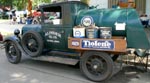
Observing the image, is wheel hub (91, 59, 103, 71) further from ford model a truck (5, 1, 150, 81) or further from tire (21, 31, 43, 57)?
tire (21, 31, 43, 57)

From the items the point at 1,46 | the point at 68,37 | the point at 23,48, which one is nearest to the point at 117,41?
the point at 68,37

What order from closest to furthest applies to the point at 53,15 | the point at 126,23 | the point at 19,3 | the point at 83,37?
the point at 126,23 → the point at 83,37 → the point at 53,15 → the point at 19,3

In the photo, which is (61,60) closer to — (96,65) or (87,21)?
(96,65)

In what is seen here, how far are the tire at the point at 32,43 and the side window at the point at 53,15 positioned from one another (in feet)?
1.59

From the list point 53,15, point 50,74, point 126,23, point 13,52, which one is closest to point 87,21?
point 126,23

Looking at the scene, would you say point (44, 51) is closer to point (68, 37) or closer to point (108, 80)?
point (68, 37)

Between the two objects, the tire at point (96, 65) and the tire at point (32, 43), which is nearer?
the tire at point (96, 65)

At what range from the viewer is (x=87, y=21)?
6.94 metres

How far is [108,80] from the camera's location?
661 centimetres

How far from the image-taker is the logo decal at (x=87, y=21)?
6.88m

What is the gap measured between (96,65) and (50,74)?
A: 4.04 ft

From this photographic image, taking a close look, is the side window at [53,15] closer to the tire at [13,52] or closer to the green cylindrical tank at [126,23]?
the green cylindrical tank at [126,23]

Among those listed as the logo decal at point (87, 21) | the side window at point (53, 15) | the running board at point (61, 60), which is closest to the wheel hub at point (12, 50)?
the running board at point (61, 60)

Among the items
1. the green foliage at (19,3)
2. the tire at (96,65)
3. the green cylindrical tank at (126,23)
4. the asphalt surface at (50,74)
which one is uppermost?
the green foliage at (19,3)
